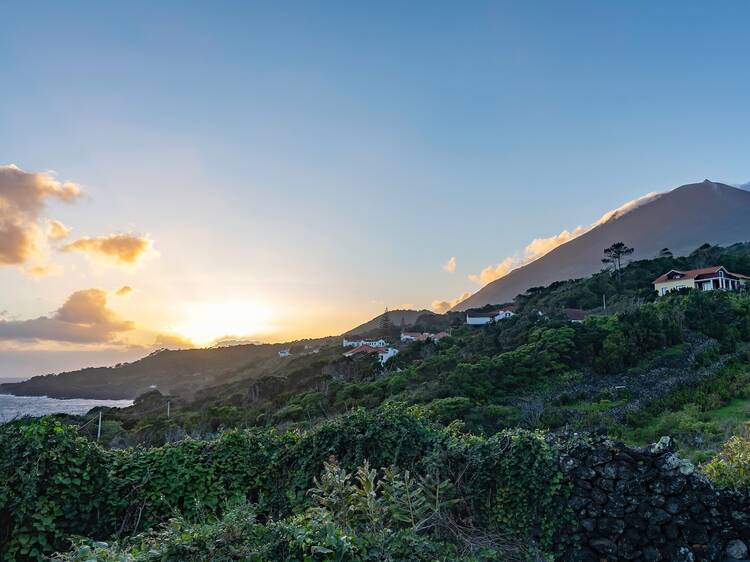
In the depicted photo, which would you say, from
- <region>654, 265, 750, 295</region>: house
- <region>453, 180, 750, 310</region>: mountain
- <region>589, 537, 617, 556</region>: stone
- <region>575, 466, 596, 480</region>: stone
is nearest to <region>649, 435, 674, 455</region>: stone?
<region>575, 466, 596, 480</region>: stone

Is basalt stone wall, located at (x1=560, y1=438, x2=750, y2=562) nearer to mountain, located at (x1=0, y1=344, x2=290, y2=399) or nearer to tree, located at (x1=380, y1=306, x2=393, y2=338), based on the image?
tree, located at (x1=380, y1=306, x2=393, y2=338)

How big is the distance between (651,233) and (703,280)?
422 feet

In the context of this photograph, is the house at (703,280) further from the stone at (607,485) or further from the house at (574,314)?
the stone at (607,485)

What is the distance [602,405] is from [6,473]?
14.1 m

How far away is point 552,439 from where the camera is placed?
16.8 ft

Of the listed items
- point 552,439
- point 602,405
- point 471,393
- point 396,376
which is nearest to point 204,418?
point 396,376

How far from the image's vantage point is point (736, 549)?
13.8 ft

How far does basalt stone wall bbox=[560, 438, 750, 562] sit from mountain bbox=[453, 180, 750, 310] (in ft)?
437

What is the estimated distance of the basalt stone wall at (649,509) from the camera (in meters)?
4.30

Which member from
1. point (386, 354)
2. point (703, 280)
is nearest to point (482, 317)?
point (386, 354)

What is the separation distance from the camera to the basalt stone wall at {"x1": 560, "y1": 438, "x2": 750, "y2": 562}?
14.1 ft

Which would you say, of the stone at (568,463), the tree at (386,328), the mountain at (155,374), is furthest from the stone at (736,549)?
the mountain at (155,374)

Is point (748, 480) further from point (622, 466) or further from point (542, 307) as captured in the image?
point (542, 307)

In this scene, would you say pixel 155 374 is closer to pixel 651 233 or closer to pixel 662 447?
pixel 662 447
